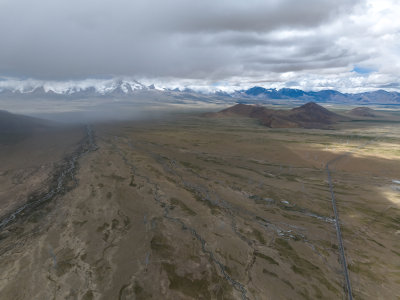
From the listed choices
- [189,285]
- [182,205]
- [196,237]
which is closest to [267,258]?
[196,237]

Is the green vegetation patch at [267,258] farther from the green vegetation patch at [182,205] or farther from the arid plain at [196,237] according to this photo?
the green vegetation patch at [182,205]

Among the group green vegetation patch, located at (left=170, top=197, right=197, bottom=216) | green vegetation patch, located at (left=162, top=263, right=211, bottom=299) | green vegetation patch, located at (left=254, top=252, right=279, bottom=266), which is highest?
green vegetation patch, located at (left=162, top=263, right=211, bottom=299)

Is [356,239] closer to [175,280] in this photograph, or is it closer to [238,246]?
[238,246]

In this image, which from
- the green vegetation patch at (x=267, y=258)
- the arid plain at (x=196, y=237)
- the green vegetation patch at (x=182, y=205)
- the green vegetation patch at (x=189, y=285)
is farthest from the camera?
the green vegetation patch at (x=182, y=205)

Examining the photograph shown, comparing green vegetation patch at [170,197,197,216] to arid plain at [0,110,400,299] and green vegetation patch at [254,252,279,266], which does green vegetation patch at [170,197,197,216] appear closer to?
arid plain at [0,110,400,299]

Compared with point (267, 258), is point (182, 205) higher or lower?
higher

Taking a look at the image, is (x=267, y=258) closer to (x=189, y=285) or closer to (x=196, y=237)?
(x=196, y=237)

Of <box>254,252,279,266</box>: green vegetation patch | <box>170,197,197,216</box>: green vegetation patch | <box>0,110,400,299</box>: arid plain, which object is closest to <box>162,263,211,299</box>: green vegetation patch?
<box>0,110,400,299</box>: arid plain

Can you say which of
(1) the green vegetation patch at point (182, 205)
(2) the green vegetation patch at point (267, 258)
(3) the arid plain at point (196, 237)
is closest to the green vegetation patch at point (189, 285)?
(3) the arid plain at point (196, 237)
